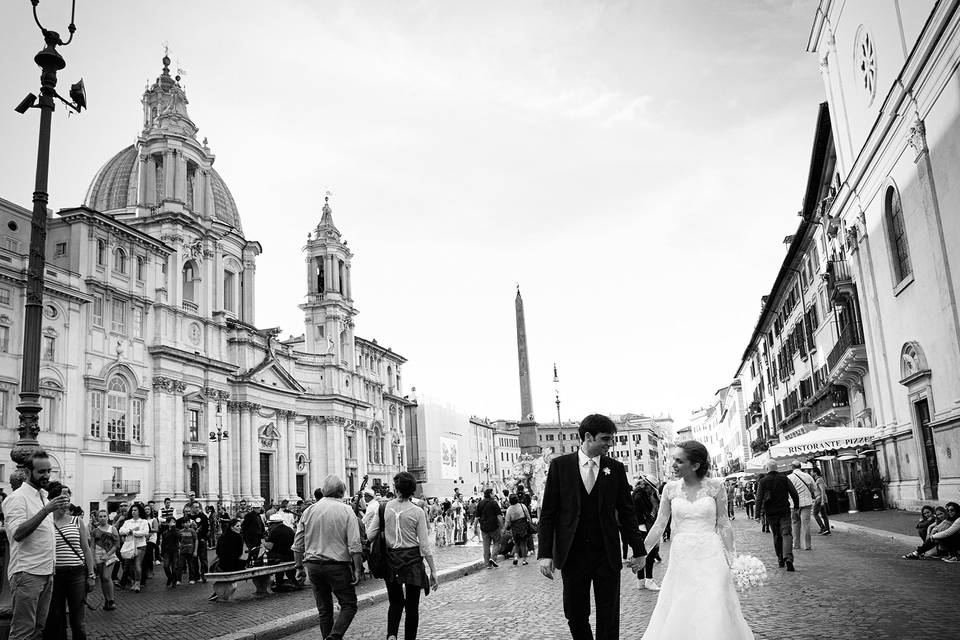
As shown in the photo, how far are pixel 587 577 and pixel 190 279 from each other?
4493 centimetres

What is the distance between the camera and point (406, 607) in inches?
303

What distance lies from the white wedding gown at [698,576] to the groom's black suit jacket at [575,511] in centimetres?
34

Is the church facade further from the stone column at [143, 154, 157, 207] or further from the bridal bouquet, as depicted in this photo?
the bridal bouquet

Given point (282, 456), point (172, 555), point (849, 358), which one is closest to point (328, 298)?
point (282, 456)

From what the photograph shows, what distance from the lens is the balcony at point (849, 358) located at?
1049 inches

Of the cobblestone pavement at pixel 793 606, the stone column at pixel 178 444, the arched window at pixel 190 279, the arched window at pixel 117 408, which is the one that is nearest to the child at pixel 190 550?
the cobblestone pavement at pixel 793 606

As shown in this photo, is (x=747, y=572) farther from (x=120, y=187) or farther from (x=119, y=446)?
(x=120, y=187)

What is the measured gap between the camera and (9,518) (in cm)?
664

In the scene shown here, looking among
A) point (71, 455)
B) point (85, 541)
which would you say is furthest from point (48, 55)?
point (71, 455)

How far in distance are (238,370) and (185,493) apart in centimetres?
1076

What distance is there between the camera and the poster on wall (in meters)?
82.1

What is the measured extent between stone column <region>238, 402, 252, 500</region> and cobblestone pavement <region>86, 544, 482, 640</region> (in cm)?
3287

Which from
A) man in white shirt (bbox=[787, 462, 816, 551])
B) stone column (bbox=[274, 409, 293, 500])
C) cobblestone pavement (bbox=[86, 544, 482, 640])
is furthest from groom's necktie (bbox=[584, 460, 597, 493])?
stone column (bbox=[274, 409, 293, 500])

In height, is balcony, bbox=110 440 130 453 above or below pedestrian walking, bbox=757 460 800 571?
above
